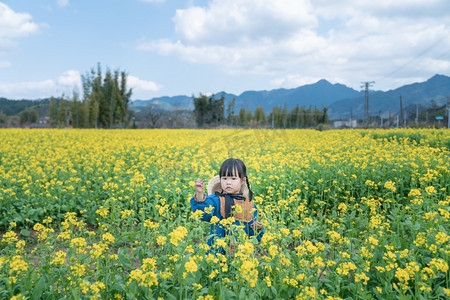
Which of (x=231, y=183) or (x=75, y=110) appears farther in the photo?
(x=75, y=110)

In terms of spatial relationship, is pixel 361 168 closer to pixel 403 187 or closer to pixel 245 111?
pixel 403 187

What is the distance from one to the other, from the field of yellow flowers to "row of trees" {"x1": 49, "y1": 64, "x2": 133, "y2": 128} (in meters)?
36.2

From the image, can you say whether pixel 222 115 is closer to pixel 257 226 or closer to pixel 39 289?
pixel 257 226

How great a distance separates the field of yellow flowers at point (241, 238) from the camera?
2.53 m

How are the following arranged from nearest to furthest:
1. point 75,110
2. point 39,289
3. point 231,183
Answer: point 39,289, point 231,183, point 75,110

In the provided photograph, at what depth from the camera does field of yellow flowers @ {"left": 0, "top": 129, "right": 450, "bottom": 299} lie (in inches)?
99.6

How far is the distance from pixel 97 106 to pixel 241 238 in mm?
46945

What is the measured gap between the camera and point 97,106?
148 ft

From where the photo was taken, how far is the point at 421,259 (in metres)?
3.03

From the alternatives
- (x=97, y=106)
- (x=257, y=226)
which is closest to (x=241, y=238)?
(x=257, y=226)

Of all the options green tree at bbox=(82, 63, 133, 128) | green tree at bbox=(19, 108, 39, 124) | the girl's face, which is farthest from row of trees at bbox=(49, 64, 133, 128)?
the girl's face

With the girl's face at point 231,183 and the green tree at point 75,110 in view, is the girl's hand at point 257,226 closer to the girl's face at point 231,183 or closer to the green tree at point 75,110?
the girl's face at point 231,183

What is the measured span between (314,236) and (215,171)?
3472mm

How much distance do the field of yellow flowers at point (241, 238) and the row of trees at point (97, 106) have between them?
3618 centimetres
